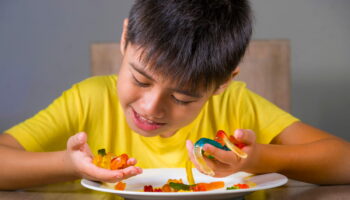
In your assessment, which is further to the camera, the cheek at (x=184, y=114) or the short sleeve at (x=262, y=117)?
the short sleeve at (x=262, y=117)

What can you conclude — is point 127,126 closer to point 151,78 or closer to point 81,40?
point 151,78

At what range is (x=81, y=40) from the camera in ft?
9.05

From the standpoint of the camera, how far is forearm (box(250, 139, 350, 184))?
3.29 feet

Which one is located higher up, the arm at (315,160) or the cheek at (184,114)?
the cheek at (184,114)

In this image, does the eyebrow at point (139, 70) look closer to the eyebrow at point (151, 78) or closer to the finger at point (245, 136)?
the eyebrow at point (151, 78)

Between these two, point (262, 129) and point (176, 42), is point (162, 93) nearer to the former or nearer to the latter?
point (176, 42)

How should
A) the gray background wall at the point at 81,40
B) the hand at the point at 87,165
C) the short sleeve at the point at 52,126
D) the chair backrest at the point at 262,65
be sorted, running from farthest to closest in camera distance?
the gray background wall at the point at 81,40 → the chair backrest at the point at 262,65 → the short sleeve at the point at 52,126 → the hand at the point at 87,165

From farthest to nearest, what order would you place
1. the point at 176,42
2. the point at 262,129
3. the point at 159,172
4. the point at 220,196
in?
the point at 262,129 < the point at 159,172 < the point at 176,42 < the point at 220,196

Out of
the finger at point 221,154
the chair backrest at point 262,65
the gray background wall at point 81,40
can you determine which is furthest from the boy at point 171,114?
the gray background wall at point 81,40

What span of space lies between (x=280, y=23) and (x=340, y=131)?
0.73 metres

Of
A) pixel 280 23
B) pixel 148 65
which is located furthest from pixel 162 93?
pixel 280 23

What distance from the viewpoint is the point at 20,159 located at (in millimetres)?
1002

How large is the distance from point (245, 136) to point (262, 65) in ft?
3.40

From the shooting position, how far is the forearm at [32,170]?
3.17 ft
